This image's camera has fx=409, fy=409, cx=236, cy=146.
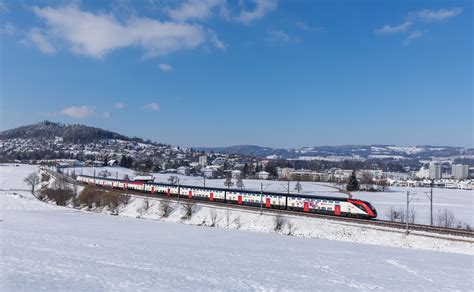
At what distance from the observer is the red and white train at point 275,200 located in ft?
155

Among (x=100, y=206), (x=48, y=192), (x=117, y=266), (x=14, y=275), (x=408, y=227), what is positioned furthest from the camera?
(x=48, y=192)

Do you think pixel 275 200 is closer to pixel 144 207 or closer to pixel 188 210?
pixel 188 210

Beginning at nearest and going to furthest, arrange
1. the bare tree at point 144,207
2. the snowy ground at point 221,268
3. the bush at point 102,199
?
the snowy ground at point 221,268 → the bare tree at point 144,207 → the bush at point 102,199

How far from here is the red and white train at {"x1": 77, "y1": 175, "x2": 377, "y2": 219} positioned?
155ft

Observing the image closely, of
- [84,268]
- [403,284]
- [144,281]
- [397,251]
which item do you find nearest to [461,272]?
[403,284]

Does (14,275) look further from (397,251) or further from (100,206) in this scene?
(100,206)

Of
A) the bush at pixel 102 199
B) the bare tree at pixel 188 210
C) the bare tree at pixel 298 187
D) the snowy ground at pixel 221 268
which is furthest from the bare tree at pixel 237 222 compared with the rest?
the bare tree at pixel 298 187

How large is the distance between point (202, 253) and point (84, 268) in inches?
416

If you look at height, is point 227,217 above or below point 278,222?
below

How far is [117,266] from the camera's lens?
19031 mm

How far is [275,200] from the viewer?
56625mm

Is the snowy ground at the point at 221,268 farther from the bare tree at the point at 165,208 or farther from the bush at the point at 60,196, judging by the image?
the bush at the point at 60,196

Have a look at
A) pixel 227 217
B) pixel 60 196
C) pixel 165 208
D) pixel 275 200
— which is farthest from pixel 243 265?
pixel 60 196

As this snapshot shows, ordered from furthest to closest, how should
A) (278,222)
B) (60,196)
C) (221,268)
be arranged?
1. (60,196)
2. (278,222)
3. (221,268)
